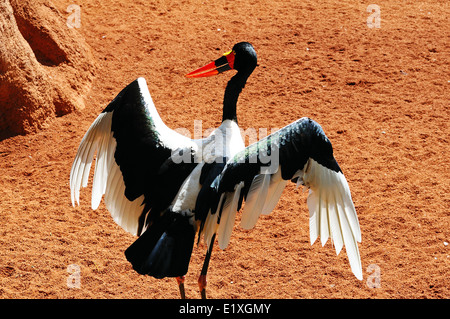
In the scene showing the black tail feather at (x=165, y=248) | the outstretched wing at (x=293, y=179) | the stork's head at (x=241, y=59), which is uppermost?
the stork's head at (x=241, y=59)

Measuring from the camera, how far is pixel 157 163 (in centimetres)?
440

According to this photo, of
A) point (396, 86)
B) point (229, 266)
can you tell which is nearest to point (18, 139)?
point (229, 266)

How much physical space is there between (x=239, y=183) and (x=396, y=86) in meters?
4.63

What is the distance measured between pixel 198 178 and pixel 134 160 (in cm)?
60

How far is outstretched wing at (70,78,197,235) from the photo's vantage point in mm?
4352

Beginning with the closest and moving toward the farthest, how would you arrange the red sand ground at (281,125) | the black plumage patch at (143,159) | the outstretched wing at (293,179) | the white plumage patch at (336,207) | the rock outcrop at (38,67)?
1. the outstretched wing at (293,179)
2. the white plumage patch at (336,207)
3. the black plumage patch at (143,159)
4. the red sand ground at (281,125)
5. the rock outcrop at (38,67)

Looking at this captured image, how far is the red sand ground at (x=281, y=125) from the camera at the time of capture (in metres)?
4.89

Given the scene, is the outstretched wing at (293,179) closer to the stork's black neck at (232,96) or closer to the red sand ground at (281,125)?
the stork's black neck at (232,96)

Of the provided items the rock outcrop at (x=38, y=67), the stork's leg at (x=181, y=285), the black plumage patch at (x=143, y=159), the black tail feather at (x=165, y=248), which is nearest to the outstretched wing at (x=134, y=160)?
the black plumage patch at (x=143, y=159)

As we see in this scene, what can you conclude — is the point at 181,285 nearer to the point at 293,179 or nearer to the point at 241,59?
the point at 293,179

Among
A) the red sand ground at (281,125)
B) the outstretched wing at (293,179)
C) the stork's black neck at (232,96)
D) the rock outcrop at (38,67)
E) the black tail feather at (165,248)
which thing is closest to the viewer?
the black tail feather at (165,248)

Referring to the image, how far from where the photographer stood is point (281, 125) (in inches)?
277

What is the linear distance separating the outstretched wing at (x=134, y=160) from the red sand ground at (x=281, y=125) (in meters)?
0.69

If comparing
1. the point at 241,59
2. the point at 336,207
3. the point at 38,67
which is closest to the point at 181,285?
the point at 336,207
